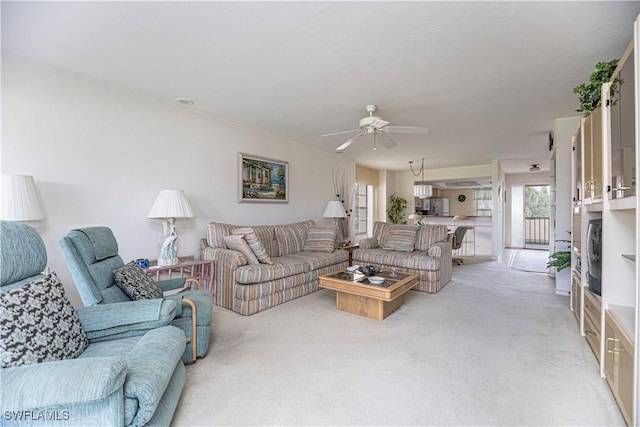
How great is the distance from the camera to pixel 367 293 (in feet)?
9.73

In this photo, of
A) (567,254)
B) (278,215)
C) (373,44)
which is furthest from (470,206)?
(373,44)

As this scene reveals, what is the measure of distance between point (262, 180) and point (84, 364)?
12.2 feet

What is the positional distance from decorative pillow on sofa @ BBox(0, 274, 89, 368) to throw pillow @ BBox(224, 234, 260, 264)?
1.93 m

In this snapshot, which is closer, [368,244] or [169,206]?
[169,206]

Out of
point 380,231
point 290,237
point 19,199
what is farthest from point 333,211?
point 19,199

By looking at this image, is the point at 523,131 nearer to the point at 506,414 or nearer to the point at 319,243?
the point at 319,243

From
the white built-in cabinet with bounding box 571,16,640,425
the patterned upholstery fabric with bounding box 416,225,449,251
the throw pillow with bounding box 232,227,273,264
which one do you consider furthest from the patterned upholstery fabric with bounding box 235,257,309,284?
the white built-in cabinet with bounding box 571,16,640,425

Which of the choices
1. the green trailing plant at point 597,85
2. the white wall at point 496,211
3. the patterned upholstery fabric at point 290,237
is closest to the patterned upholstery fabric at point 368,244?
the patterned upholstery fabric at point 290,237

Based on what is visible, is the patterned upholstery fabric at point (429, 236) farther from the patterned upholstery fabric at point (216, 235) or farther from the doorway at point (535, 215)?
the doorway at point (535, 215)

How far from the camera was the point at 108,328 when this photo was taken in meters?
1.66

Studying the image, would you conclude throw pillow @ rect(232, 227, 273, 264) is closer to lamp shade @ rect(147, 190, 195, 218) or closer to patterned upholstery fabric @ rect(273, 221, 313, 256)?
lamp shade @ rect(147, 190, 195, 218)

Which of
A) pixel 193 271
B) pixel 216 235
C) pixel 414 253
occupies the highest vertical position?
pixel 216 235

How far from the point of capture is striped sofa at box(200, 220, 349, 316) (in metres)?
3.21

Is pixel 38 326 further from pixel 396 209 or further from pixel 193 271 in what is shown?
pixel 396 209
